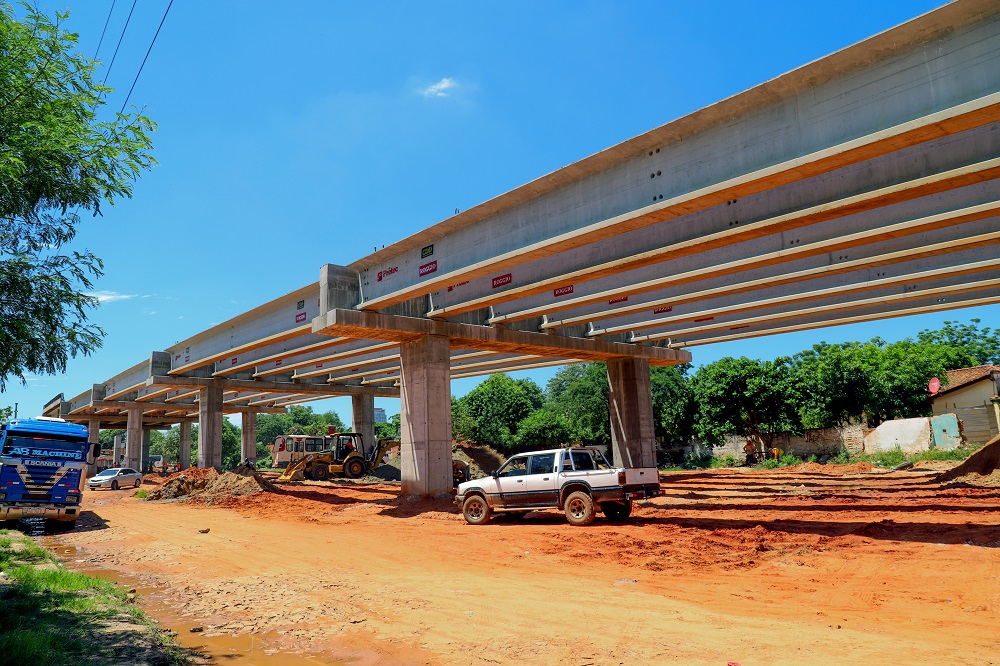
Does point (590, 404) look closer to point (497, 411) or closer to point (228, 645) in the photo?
point (497, 411)

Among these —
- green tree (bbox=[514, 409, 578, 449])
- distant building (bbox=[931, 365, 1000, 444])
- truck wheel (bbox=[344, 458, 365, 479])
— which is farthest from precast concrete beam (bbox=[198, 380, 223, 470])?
distant building (bbox=[931, 365, 1000, 444])

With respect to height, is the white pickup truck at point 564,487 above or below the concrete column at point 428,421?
below

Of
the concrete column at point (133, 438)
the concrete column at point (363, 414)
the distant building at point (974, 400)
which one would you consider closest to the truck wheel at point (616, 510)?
the distant building at point (974, 400)

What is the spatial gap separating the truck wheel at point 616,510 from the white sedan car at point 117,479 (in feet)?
131

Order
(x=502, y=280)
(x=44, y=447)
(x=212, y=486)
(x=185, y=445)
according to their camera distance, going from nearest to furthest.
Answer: (x=44, y=447)
(x=502, y=280)
(x=212, y=486)
(x=185, y=445)

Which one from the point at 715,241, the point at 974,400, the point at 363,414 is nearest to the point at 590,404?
the point at 363,414

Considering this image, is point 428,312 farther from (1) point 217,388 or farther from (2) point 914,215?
(1) point 217,388

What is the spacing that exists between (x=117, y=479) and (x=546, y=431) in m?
35.3

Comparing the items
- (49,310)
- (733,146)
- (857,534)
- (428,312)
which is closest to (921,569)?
(857,534)

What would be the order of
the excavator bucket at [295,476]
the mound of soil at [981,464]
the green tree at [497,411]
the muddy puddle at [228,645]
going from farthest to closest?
the green tree at [497,411], the excavator bucket at [295,476], the mound of soil at [981,464], the muddy puddle at [228,645]

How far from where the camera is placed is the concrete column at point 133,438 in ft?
180

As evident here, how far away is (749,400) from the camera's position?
48125 millimetres

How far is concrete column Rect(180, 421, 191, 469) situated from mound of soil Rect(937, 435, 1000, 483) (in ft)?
195

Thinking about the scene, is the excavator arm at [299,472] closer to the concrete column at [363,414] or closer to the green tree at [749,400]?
the concrete column at [363,414]
